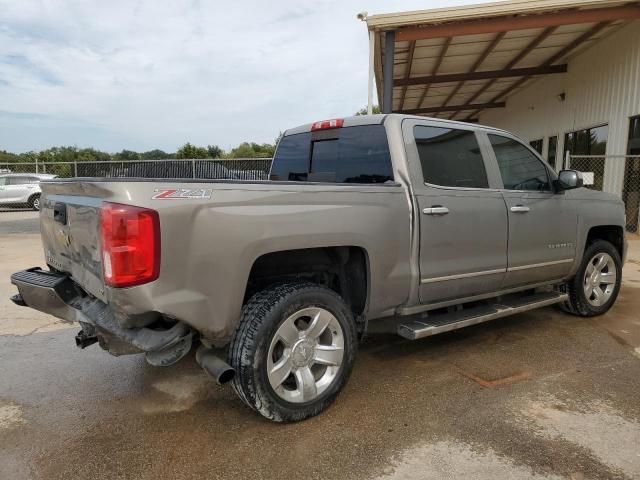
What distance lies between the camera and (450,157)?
371 cm

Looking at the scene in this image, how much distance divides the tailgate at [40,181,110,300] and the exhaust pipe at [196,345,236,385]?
65cm

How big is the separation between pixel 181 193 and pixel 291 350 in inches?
43.3

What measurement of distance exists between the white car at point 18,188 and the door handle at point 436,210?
19.1m

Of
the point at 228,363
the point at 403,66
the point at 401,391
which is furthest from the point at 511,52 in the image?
the point at 228,363

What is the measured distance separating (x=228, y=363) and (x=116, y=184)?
3.69 feet

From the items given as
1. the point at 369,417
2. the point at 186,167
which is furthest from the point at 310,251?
the point at 186,167

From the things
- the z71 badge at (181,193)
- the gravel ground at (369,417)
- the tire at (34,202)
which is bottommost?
the gravel ground at (369,417)

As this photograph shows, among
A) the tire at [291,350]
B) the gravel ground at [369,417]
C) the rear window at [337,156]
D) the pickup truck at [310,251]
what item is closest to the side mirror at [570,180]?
the pickup truck at [310,251]

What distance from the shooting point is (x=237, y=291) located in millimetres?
2646

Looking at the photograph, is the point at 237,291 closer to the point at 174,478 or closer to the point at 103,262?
the point at 103,262

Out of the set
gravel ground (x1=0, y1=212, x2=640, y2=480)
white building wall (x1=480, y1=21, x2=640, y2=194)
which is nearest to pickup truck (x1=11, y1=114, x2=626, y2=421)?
gravel ground (x1=0, y1=212, x2=640, y2=480)

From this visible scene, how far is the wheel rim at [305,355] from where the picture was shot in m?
2.79

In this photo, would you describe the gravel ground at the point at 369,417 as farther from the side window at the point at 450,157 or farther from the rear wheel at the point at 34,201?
the rear wheel at the point at 34,201

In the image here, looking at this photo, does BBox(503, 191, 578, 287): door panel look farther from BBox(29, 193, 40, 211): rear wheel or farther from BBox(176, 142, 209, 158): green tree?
BBox(176, 142, 209, 158): green tree
